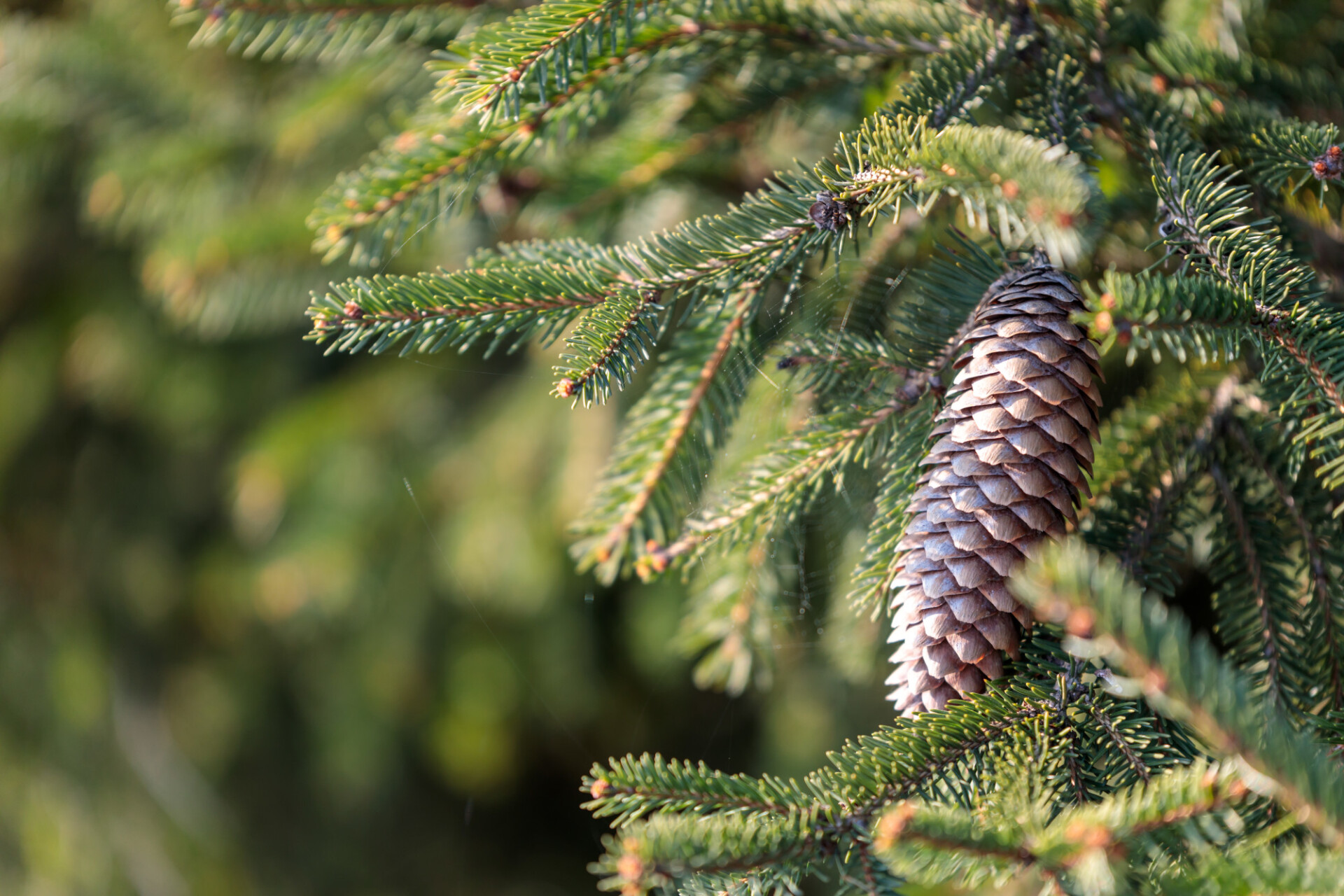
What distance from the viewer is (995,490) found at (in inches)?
19.8

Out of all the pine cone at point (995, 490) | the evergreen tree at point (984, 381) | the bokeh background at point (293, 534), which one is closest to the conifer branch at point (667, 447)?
the evergreen tree at point (984, 381)

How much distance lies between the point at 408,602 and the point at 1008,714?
139cm

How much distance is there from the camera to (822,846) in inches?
18.1

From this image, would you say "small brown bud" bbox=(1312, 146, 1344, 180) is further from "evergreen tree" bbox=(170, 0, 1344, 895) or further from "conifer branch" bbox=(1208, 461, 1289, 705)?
"conifer branch" bbox=(1208, 461, 1289, 705)

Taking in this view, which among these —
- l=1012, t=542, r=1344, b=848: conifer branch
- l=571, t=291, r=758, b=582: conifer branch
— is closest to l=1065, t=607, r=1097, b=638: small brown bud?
l=1012, t=542, r=1344, b=848: conifer branch

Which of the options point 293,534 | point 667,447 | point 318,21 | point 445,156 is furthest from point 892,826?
point 293,534

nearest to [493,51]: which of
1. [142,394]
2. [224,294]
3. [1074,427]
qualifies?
[1074,427]

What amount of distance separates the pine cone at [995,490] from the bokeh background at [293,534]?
0.33 meters

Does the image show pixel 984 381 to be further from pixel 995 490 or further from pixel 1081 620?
pixel 1081 620

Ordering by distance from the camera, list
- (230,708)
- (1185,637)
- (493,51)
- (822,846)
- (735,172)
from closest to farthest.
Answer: (1185,637), (822,846), (493,51), (735,172), (230,708)

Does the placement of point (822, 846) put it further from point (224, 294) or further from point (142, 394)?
point (142, 394)

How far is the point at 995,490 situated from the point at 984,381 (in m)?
0.07

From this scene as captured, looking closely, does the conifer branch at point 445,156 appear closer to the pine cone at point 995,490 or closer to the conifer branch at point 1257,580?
the pine cone at point 995,490

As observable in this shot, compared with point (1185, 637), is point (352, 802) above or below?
below
